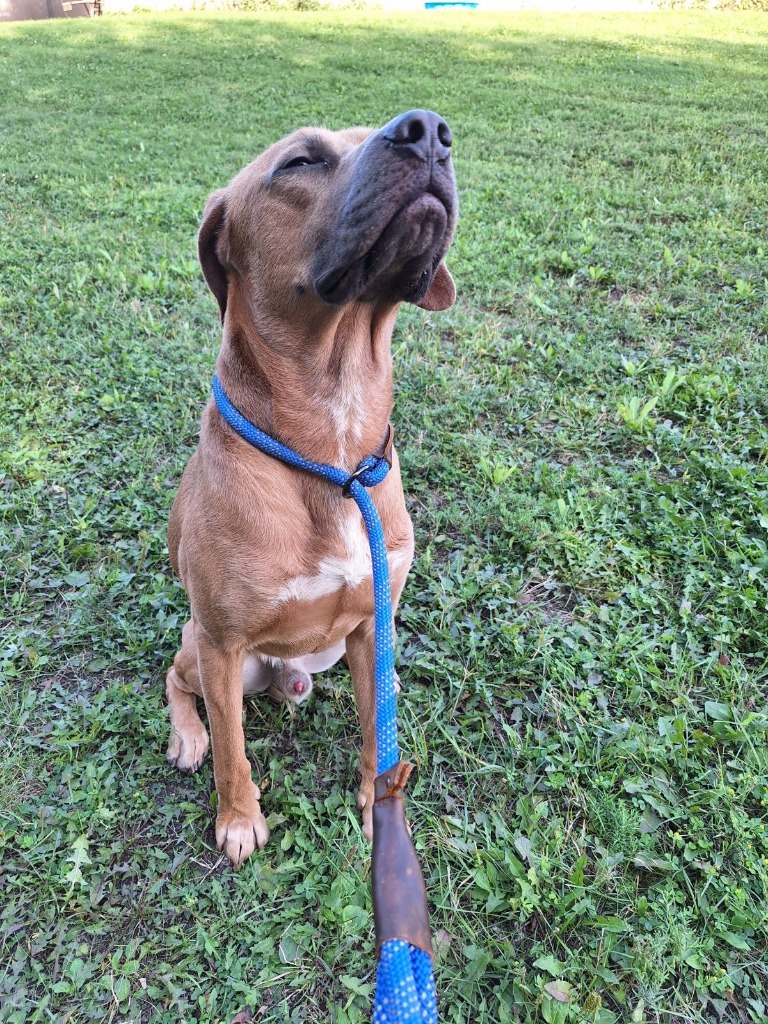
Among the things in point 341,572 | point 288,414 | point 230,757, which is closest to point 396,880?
point 341,572

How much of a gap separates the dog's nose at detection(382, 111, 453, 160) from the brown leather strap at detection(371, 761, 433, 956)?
1.60 meters

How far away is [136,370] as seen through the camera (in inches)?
192

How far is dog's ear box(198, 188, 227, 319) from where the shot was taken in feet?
7.92

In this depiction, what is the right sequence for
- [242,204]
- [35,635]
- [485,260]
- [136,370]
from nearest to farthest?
[242,204]
[35,635]
[136,370]
[485,260]

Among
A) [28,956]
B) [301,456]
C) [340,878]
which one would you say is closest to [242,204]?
[301,456]

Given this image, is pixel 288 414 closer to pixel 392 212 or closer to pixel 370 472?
pixel 370 472

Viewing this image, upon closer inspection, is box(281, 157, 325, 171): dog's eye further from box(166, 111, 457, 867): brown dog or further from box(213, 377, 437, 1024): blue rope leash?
box(213, 377, 437, 1024): blue rope leash

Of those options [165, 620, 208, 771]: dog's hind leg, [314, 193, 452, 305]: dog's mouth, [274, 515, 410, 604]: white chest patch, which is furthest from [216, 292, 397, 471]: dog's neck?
[165, 620, 208, 771]: dog's hind leg

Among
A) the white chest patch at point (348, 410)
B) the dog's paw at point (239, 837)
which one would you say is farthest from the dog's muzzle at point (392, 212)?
the dog's paw at point (239, 837)

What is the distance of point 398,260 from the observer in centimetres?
202

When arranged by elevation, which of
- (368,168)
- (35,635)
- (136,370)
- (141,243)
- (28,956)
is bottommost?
(28,956)

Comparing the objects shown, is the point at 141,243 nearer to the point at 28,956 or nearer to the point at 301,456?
the point at 301,456

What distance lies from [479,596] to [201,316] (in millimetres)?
3540

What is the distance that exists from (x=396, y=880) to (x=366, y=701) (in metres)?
1.33
